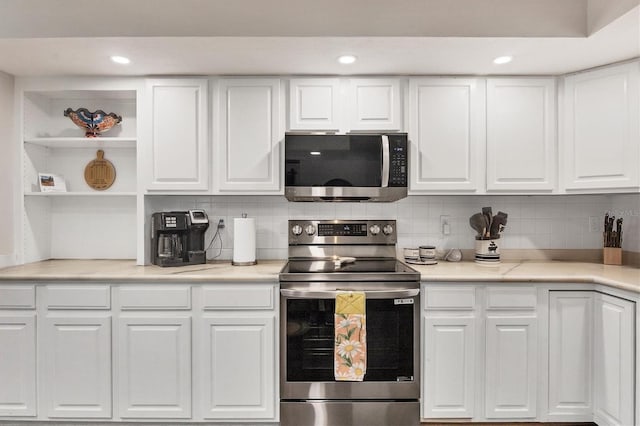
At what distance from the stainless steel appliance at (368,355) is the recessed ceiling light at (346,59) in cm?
127

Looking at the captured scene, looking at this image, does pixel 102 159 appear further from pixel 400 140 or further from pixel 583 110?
pixel 583 110

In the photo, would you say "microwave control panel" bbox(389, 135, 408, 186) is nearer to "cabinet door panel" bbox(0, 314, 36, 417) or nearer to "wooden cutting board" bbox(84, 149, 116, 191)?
"wooden cutting board" bbox(84, 149, 116, 191)

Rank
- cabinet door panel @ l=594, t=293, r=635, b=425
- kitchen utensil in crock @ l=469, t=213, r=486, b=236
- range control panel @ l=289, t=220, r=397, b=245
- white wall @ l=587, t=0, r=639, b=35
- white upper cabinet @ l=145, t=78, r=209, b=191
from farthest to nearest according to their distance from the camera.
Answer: range control panel @ l=289, t=220, r=397, b=245
kitchen utensil in crock @ l=469, t=213, r=486, b=236
white upper cabinet @ l=145, t=78, r=209, b=191
cabinet door panel @ l=594, t=293, r=635, b=425
white wall @ l=587, t=0, r=639, b=35

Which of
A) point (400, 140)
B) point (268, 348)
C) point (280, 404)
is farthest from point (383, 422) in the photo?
point (400, 140)

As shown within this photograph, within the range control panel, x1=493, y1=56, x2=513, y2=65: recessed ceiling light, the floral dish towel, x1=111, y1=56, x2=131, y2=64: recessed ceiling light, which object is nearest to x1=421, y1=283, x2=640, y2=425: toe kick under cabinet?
the floral dish towel

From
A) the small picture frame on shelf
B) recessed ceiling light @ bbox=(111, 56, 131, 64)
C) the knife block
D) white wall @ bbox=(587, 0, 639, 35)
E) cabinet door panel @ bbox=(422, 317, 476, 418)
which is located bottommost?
cabinet door panel @ bbox=(422, 317, 476, 418)

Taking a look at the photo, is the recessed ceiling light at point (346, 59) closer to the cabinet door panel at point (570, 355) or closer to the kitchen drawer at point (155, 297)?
the kitchen drawer at point (155, 297)

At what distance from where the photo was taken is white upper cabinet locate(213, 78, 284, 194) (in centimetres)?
256

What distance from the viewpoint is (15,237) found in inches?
104

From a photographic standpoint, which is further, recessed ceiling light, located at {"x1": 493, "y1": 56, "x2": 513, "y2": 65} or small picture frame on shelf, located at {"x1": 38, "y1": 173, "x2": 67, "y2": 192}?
small picture frame on shelf, located at {"x1": 38, "y1": 173, "x2": 67, "y2": 192}

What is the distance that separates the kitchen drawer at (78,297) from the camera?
7.31ft

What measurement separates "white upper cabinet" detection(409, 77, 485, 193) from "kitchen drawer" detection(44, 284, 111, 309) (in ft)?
6.67

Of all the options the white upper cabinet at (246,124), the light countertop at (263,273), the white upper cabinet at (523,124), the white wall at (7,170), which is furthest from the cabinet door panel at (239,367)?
the white upper cabinet at (523,124)

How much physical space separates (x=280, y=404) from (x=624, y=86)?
2.81m
